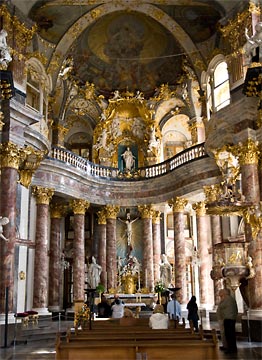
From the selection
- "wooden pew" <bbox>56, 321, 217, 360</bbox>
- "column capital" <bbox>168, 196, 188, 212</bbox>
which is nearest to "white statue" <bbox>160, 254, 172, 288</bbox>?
"column capital" <bbox>168, 196, 188, 212</bbox>

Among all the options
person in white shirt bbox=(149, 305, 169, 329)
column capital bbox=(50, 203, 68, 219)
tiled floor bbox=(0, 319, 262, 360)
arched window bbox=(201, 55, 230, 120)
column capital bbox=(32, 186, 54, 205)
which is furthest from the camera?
column capital bbox=(50, 203, 68, 219)

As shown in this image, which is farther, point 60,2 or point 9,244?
A: point 60,2

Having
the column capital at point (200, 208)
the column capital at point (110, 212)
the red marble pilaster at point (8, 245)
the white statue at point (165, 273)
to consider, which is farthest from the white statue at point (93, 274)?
the red marble pilaster at point (8, 245)

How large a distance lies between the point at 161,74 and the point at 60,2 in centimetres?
867

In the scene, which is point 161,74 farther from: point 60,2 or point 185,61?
point 60,2

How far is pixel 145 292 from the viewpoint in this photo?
86.3 ft

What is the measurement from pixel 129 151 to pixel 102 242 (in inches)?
244

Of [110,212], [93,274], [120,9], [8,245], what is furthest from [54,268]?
[120,9]

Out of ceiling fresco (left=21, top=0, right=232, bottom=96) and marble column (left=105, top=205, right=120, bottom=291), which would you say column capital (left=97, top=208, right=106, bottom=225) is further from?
ceiling fresco (left=21, top=0, right=232, bottom=96)

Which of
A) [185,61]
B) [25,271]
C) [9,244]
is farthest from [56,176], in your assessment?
[185,61]

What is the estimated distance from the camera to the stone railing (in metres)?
23.5

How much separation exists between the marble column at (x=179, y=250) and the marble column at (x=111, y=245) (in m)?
3.52

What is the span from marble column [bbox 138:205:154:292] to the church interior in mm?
80

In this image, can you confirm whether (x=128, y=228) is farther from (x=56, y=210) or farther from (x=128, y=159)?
(x=56, y=210)
